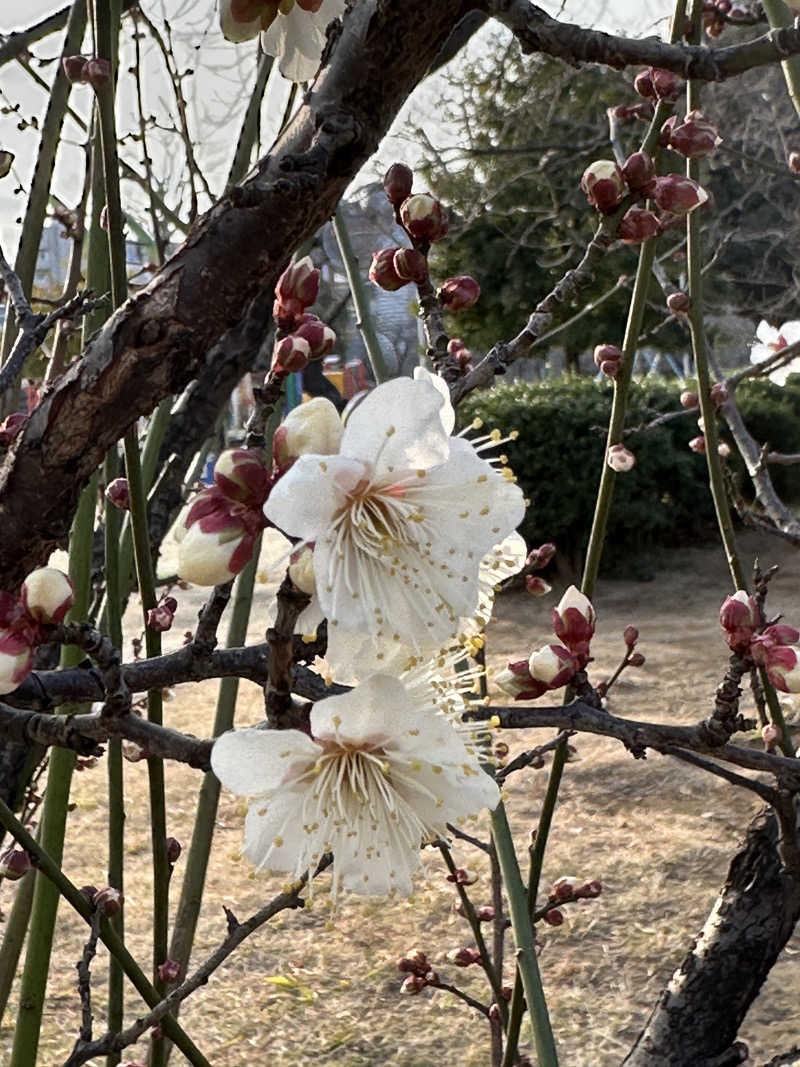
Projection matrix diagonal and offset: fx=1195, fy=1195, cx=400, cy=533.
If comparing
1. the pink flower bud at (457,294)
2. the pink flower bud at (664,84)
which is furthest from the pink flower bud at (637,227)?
the pink flower bud at (664,84)

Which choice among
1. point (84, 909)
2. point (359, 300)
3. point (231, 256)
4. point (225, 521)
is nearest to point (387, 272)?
point (231, 256)

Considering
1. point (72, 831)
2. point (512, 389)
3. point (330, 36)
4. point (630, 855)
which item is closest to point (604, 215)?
point (330, 36)

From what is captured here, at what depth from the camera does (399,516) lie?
79 cm

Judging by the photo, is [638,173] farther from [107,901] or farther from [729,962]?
[729,962]

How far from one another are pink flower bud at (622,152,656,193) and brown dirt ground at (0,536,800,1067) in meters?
1.19

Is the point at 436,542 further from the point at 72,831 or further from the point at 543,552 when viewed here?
the point at 72,831

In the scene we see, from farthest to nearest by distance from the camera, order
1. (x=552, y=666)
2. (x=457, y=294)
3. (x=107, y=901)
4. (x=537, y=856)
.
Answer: (x=537, y=856), (x=107, y=901), (x=457, y=294), (x=552, y=666)

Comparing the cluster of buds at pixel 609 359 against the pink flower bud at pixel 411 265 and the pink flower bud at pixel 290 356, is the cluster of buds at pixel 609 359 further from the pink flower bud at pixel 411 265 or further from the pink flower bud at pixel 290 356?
the pink flower bud at pixel 290 356

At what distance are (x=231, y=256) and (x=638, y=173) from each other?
0.48 meters

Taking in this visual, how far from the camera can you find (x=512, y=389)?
9.15 meters

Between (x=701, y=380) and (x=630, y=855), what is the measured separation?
9.33ft

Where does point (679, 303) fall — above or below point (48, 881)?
above

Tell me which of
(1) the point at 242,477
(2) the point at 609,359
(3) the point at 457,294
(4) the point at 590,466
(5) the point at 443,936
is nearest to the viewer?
(1) the point at 242,477

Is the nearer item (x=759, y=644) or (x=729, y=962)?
(x=759, y=644)
